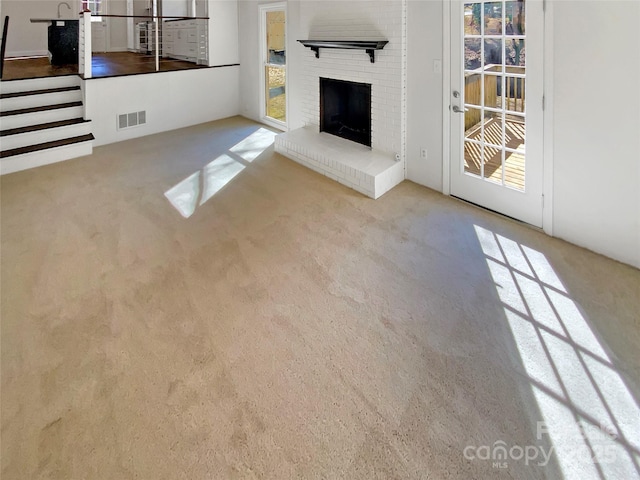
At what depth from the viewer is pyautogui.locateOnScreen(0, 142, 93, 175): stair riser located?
4961mm

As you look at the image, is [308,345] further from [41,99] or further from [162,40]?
[162,40]

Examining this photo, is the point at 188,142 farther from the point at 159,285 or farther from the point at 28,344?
the point at 28,344

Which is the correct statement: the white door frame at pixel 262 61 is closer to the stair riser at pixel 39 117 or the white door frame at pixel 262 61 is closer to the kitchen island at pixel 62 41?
the stair riser at pixel 39 117

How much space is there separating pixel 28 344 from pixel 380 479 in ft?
6.43

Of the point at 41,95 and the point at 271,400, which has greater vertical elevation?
the point at 41,95

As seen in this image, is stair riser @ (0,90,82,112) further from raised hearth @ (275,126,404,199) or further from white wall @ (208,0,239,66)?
raised hearth @ (275,126,404,199)

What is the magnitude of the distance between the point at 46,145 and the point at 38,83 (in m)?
1.22

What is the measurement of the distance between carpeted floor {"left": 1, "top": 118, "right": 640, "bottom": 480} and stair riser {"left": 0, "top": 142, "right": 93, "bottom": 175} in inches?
60.1

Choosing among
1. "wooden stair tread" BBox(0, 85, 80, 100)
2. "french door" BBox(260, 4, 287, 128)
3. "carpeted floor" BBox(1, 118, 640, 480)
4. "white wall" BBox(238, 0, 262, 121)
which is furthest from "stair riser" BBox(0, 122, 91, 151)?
"french door" BBox(260, 4, 287, 128)

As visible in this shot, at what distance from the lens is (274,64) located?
6594mm

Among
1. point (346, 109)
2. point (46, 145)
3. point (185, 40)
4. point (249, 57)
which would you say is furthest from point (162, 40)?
point (346, 109)

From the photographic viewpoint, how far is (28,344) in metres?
2.21

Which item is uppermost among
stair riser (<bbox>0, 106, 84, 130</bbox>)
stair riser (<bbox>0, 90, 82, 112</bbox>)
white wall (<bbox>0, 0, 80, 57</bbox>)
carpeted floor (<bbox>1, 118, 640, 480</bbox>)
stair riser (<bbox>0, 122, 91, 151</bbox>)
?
white wall (<bbox>0, 0, 80, 57</bbox>)

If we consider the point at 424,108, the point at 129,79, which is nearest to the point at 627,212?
the point at 424,108
